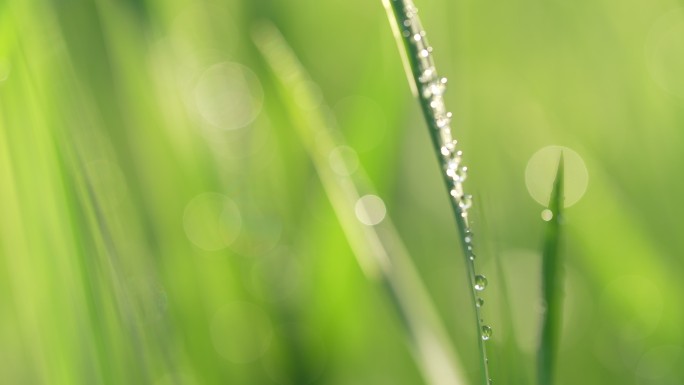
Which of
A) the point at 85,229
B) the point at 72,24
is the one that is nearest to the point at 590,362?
the point at 85,229

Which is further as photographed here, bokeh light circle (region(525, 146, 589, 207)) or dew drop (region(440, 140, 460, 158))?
bokeh light circle (region(525, 146, 589, 207))

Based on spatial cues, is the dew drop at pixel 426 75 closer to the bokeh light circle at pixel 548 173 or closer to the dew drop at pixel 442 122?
the dew drop at pixel 442 122

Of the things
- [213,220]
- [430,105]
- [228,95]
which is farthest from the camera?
[228,95]

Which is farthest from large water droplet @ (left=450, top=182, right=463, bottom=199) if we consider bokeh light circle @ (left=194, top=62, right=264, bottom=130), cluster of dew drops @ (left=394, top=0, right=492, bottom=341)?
bokeh light circle @ (left=194, top=62, right=264, bottom=130)

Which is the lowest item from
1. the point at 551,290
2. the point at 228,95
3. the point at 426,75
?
the point at 551,290

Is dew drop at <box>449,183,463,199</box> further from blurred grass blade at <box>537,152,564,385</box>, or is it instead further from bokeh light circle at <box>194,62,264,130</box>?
bokeh light circle at <box>194,62,264,130</box>

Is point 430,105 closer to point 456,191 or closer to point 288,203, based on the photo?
point 456,191

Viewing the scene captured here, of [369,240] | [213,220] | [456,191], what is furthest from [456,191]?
[213,220]
